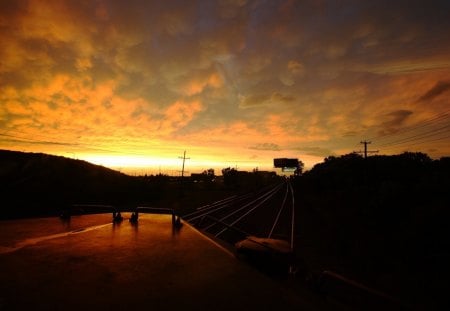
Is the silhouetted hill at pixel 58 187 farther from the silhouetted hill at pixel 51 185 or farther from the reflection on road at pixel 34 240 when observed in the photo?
the reflection on road at pixel 34 240

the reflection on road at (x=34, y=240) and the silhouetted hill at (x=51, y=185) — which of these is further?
the silhouetted hill at (x=51, y=185)

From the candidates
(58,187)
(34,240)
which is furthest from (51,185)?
(34,240)

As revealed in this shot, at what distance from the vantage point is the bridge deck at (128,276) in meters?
4.77

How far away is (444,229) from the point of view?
16.1m

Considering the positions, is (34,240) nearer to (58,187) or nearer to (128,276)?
(128,276)

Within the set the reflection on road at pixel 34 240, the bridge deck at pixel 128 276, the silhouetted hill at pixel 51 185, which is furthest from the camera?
the silhouetted hill at pixel 51 185

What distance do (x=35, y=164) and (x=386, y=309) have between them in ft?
134

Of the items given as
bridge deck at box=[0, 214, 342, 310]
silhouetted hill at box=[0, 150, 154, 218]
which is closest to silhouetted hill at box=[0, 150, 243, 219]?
silhouetted hill at box=[0, 150, 154, 218]

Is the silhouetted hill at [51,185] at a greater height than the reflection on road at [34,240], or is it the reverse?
the silhouetted hill at [51,185]

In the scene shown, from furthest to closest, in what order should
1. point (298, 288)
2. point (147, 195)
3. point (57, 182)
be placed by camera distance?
point (147, 195) < point (57, 182) < point (298, 288)

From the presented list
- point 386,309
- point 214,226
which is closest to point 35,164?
point 214,226

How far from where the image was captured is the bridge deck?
4773 millimetres

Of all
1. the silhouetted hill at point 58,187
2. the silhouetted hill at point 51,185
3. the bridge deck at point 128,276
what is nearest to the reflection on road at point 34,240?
Answer: the bridge deck at point 128,276

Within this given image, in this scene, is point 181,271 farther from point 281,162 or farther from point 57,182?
point 281,162
